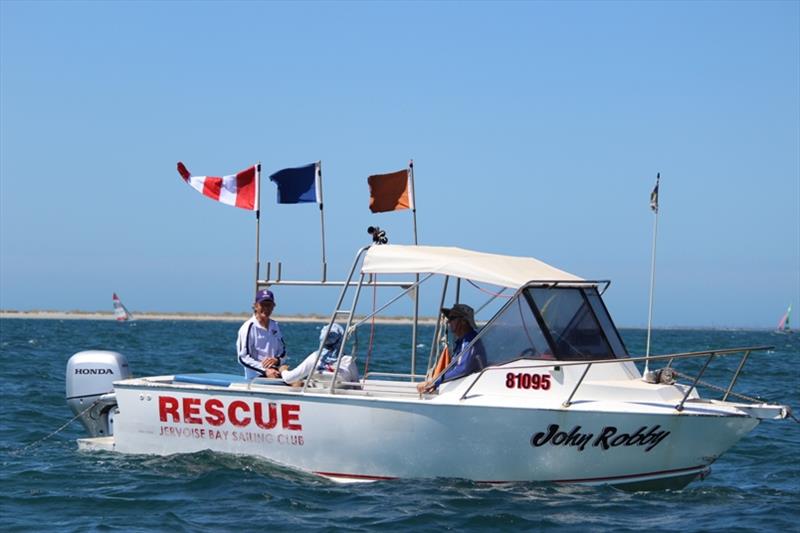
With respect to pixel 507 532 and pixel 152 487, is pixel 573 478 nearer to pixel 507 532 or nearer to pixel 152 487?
pixel 507 532

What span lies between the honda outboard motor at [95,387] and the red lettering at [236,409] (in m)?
2.19

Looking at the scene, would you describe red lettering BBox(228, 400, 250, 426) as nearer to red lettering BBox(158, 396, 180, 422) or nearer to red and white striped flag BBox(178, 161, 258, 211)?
red lettering BBox(158, 396, 180, 422)

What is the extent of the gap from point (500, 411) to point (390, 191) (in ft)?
12.8

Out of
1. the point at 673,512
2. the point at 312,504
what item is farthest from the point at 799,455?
the point at 312,504

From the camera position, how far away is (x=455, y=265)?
1102 cm

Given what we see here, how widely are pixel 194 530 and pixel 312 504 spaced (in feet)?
4.33

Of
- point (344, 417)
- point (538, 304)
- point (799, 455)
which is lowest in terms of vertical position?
point (799, 455)

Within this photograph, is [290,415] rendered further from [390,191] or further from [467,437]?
[390,191]

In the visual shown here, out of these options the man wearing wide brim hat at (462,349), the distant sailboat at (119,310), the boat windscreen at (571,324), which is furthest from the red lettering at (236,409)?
the distant sailboat at (119,310)

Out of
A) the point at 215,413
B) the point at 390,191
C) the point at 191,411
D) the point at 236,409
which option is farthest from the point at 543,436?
the point at 390,191

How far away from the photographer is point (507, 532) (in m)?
9.28

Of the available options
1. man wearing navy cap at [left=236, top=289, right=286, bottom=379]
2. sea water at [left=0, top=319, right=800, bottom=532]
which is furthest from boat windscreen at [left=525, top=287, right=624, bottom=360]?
man wearing navy cap at [left=236, top=289, right=286, bottom=379]

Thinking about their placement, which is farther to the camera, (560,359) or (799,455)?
(799,455)

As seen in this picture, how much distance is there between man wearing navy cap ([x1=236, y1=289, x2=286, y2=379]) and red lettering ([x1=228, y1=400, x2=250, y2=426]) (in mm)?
860
